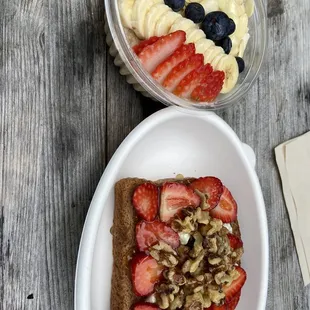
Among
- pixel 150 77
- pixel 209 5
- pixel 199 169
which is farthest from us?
pixel 199 169

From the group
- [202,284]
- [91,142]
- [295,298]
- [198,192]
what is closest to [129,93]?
[91,142]

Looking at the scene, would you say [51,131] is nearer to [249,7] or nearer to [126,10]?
[126,10]

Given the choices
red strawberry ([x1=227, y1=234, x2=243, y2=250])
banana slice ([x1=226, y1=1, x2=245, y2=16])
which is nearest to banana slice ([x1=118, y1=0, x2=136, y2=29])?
banana slice ([x1=226, y1=1, x2=245, y2=16])

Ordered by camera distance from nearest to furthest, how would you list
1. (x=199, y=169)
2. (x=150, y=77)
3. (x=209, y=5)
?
(x=150, y=77) < (x=209, y=5) < (x=199, y=169)

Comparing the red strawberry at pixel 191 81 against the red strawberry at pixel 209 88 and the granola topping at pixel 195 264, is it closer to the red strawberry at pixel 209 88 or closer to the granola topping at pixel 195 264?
the red strawberry at pixel 209 88

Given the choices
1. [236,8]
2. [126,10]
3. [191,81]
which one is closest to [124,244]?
[191,81]

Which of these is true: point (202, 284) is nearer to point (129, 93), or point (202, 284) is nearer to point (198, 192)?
point (198, 192)

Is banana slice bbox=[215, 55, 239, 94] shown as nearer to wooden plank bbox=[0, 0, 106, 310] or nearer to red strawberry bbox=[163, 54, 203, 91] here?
red strawberry bbox=[163, 54, 203, 91]

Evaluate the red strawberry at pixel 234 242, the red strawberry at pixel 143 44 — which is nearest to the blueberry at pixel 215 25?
the red strawberry at pixel 143 44
